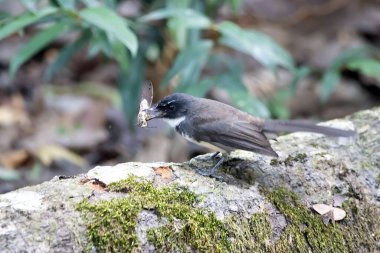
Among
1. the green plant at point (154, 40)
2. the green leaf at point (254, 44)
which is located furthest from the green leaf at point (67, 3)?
the green leaf at point (254, 44)

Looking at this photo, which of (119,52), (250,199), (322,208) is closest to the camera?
(250,199)

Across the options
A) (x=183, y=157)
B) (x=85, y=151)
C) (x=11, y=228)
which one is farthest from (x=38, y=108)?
(x=11, y=228)

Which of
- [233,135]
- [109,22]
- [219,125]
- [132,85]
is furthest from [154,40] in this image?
[233,135]

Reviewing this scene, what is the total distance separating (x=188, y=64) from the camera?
16.0ft

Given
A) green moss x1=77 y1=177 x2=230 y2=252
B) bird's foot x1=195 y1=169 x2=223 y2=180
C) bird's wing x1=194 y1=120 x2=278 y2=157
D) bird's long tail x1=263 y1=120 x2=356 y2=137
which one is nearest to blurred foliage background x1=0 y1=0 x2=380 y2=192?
bird's wing x1=194 y1=120 x2=278 y2=157

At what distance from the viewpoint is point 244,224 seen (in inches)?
110

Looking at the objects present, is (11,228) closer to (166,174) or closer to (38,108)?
(166,174)

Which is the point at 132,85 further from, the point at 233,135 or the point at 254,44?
the point at 233,135

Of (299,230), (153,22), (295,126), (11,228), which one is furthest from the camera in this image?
(153,22)

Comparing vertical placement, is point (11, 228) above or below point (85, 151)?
above

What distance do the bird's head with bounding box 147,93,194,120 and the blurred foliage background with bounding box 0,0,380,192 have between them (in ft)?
1.65

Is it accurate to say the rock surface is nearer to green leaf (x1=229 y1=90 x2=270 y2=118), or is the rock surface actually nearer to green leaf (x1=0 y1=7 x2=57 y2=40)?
green leaf (x1=229 y1=90 x2=270 y2=118)

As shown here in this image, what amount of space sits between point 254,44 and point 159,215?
2420 millimetres

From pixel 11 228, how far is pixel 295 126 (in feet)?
5.05
